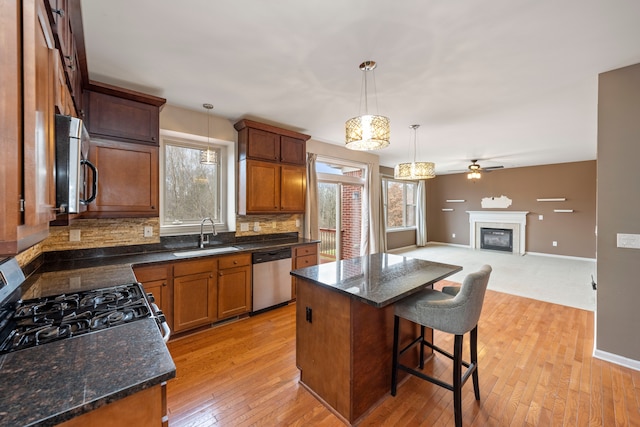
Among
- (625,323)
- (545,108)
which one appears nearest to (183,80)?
(545,108)

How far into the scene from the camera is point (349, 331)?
171cm

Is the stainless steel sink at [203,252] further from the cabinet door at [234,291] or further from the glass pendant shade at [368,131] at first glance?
the glass pendant shade at [368,131]

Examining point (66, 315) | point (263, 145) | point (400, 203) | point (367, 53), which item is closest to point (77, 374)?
point (66, 315)

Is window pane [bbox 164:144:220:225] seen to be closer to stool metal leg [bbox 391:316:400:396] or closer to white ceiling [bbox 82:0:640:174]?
white ceiling [bbox 82:0:640:174]

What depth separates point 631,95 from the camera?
2.31m

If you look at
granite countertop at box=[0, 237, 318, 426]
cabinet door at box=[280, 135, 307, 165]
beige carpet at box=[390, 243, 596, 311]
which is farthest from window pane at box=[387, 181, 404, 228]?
granite countertop at box=[0, 237, 318, 426]

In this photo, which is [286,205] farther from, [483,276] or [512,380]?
[512,380]

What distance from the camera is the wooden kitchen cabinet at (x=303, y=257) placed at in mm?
3746

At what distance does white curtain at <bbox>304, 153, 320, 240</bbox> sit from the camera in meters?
4.36

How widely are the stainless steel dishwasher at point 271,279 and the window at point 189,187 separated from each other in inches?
33.8

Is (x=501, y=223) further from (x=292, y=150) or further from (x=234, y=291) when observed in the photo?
(x=234, y=291)

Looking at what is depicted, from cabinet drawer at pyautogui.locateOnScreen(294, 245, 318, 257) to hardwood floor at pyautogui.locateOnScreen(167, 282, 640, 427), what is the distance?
1.06 metres

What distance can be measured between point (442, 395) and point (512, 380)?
0.67m

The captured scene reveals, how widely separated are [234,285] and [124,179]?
5.20 ft
